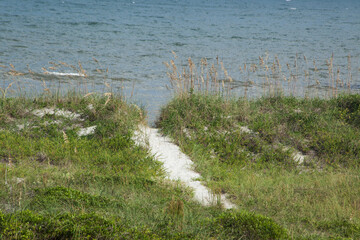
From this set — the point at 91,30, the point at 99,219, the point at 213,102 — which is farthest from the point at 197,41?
the point at 99,219

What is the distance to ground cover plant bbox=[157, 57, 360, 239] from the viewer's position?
19.0 feet

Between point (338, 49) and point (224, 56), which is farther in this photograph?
point (338, 49)

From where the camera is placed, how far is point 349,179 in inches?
275

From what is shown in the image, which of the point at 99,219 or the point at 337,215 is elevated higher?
the point at 99,219

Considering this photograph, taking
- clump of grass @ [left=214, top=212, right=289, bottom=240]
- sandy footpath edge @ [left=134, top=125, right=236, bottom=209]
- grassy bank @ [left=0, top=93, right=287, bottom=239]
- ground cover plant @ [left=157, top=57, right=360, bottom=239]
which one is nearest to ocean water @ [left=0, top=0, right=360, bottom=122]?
grassy bank @ [left=0, top=93, right=287, bottom=239]

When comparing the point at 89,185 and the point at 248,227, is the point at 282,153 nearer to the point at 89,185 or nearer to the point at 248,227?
the point at 248,227

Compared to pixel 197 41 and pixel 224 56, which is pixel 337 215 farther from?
pixel 197 41

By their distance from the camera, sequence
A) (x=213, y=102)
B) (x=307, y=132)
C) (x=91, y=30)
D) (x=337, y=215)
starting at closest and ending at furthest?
(x=337, y=215) → (x=307, y=132) → (x=213, y=102) → (x=91, y=30)

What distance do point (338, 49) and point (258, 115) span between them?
1598 cm

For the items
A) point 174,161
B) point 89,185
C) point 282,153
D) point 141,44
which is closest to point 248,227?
point 89,185

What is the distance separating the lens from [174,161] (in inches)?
310

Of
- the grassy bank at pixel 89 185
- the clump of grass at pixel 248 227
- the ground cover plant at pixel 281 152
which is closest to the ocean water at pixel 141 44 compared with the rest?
the grassy bank at pixel 89 185

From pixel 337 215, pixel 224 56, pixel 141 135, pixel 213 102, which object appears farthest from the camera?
pixel 224 56

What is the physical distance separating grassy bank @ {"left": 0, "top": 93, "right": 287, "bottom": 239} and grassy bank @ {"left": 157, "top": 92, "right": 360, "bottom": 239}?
2.85 feet
